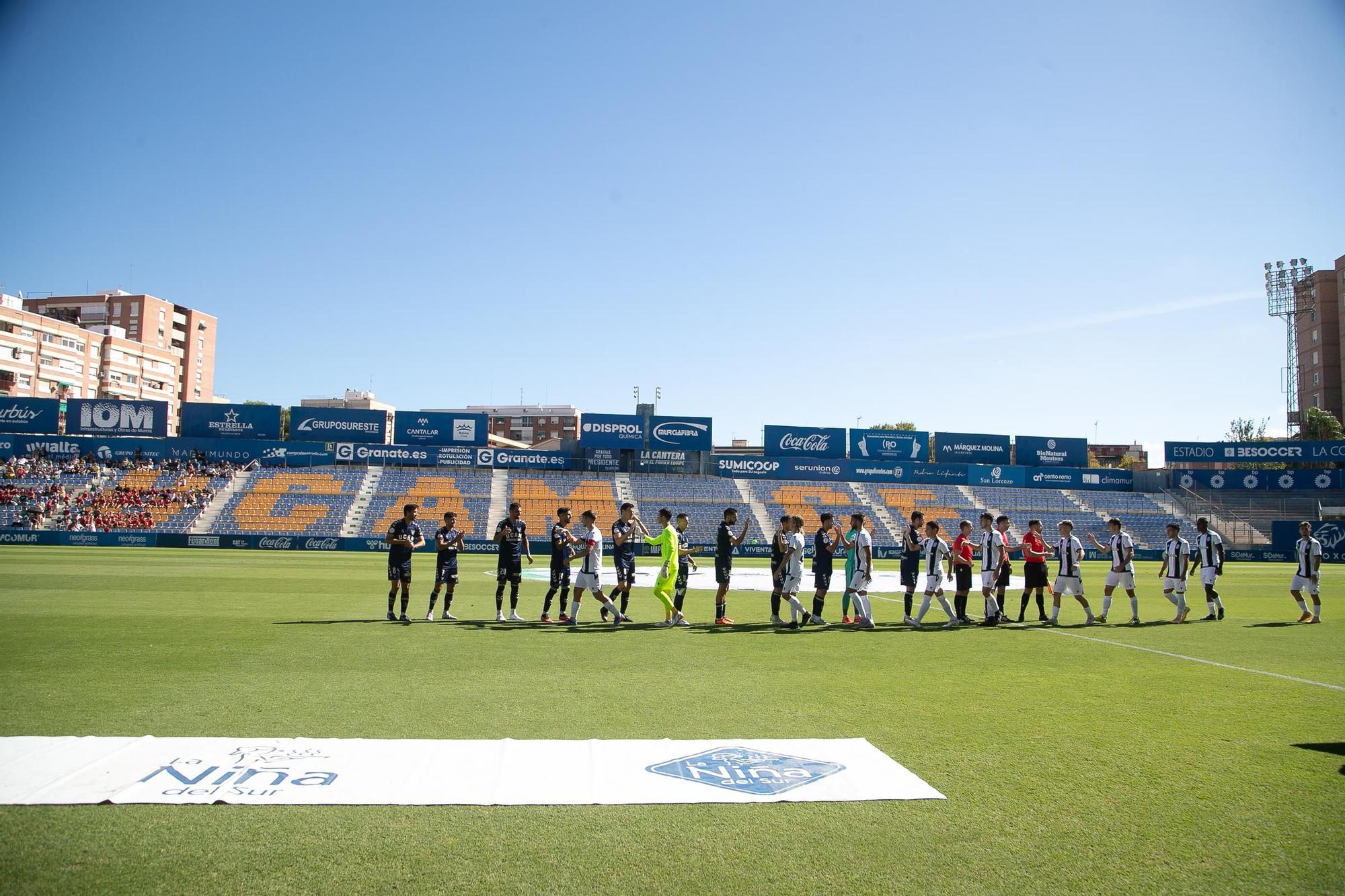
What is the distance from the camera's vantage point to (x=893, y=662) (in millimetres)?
10469

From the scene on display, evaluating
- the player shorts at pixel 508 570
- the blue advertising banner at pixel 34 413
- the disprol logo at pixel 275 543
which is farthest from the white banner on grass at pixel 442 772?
the blue advertising banner at pixel 34 413

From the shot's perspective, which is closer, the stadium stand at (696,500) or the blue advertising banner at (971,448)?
the stadium stand at (696,500)

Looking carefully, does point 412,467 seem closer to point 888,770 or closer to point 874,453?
point 874,453

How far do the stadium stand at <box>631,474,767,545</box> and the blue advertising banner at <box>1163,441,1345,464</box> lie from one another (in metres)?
34.3

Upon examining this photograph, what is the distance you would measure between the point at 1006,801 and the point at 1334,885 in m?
1.67

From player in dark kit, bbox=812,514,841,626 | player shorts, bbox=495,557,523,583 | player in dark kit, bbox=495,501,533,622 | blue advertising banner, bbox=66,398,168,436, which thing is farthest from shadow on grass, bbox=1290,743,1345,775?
blue advertising banner, bbox=66,398,168,436

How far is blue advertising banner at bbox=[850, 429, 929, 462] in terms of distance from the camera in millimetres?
59406

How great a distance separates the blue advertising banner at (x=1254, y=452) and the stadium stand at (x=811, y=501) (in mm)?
26055

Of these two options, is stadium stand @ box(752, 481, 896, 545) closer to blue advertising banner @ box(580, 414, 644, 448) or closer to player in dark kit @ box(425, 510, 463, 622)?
blue advertising banner @ box(580, 414, 644, 448)

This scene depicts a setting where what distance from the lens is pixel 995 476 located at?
58094 mm

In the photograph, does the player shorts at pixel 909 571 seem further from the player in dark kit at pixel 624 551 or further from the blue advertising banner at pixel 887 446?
the blue advertising banner at pixel 887 446

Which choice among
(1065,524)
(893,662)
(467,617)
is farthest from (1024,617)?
(467,617)

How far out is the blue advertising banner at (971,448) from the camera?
62250mm

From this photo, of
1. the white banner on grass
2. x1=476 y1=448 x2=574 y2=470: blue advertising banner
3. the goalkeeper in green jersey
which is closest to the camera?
the white banner on grass
